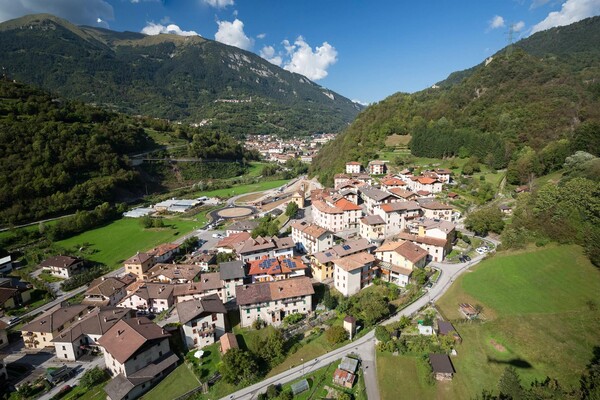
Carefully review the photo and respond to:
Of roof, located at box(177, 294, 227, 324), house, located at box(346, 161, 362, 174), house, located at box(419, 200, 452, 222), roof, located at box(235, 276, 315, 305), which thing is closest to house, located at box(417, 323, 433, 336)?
roof, located at box(235, 276, 315, 305)

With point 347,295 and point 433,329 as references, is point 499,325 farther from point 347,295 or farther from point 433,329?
point 347,295

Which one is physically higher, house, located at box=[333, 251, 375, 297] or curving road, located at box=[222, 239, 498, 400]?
house, located at box=[333, 251, 375, 297]

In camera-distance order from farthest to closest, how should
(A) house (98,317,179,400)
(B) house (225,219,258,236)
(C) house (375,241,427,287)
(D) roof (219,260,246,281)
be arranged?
(B) house (225,219,258,236)
(C) house (375,241,427,287)
(D) roof (219,260,246,281)
(A) house (98,317,179,400)

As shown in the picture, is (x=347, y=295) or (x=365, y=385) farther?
(x=347, y=295)

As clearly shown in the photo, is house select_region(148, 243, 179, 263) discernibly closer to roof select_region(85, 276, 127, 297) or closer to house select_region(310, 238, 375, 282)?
roof select_region(85, 276, 127, 297)

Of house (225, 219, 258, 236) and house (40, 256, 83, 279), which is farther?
house (225, 219, 258, 236)

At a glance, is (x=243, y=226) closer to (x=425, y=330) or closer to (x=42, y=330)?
(x=42, y=330)

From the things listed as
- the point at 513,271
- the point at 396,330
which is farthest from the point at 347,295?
the point at 513,271

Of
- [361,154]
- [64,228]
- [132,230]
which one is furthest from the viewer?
[361,154]
